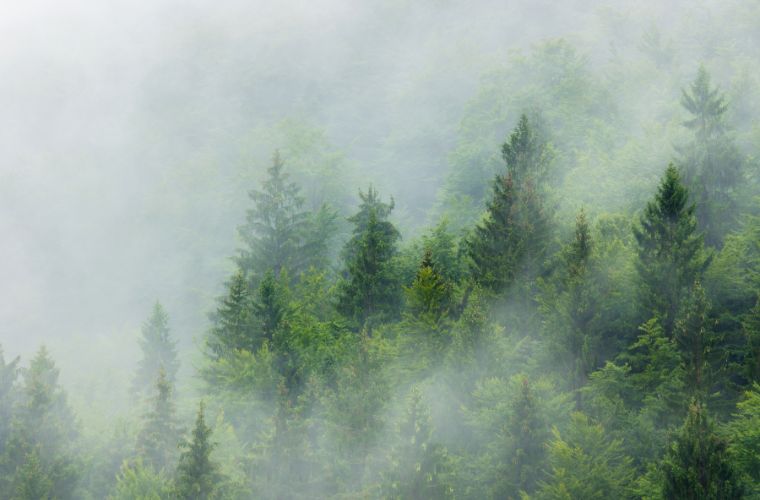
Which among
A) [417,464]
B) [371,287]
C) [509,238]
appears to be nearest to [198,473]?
[417,464]

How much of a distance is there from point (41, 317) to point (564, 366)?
103m

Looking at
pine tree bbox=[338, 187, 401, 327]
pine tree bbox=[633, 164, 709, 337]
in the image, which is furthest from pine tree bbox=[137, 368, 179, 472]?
pine tree bbox=[633, 164, 709, 337]

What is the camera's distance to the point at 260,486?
38.7 meters

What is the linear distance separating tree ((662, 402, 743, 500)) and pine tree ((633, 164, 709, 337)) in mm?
12724

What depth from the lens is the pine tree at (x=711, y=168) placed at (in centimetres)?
5022

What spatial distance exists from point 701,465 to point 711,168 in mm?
29325

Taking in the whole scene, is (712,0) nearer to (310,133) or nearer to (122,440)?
(310,133)

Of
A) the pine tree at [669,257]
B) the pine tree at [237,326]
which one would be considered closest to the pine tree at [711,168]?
the pine tree at [669,257]

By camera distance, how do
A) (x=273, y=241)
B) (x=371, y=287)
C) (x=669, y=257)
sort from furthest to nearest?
(x=273, y=241)
(x=371, y=287)
(x=669, y=257)

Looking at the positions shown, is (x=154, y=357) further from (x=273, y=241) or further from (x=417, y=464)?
(x=417, y=464)

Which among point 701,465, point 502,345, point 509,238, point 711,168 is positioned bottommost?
point 701,465

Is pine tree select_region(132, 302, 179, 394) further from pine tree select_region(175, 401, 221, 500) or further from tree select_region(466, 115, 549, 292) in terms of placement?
pine tree select_region(175, 401, 221, 500)

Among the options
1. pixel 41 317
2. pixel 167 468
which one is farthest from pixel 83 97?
pixel 167 468

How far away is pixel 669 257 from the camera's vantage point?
39.4 m
